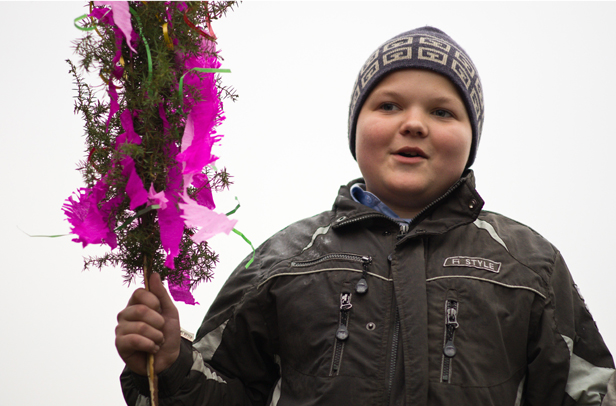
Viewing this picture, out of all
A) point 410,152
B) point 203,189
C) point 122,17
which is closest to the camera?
point 122,17

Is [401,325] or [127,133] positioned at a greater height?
[127,133]

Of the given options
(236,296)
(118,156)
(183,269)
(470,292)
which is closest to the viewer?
(118,156)

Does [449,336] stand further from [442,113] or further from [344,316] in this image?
[442,113]

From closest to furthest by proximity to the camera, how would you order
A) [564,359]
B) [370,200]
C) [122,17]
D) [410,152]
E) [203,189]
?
[122,17]
[203,189]
[564,359]
[410,152]
[370,200]

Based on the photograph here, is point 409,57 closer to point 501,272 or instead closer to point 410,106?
point 410,106

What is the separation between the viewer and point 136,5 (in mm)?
988

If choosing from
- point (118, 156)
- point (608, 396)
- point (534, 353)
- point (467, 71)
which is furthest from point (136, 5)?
point (608, 396)

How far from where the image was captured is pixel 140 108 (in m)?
0.97

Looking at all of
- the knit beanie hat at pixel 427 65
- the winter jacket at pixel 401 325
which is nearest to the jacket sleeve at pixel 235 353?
the winter jacket at pixel 401 325

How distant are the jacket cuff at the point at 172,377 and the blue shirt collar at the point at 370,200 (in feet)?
1.67

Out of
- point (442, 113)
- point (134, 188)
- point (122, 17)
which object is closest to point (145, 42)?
point (122, 17)

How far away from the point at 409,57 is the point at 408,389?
68 centimetres

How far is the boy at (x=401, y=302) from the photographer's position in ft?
3.60

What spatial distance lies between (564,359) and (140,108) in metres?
0.88
